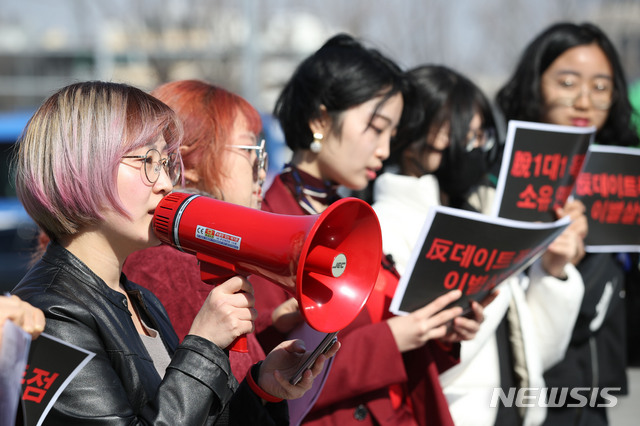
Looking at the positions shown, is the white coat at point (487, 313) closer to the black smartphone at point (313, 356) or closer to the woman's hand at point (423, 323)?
the woman's hand at point (423, 323)

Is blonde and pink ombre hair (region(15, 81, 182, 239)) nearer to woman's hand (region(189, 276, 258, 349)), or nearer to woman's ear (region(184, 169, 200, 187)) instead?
woman's hand (region(189, 276, 258, 349))

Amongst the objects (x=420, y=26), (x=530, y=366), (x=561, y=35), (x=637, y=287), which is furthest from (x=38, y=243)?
(x=420, y=26)

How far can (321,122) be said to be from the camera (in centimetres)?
Result: 297

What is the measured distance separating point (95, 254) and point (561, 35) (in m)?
2.87

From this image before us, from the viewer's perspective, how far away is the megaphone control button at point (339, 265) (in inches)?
71.0

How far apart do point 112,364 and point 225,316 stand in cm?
28

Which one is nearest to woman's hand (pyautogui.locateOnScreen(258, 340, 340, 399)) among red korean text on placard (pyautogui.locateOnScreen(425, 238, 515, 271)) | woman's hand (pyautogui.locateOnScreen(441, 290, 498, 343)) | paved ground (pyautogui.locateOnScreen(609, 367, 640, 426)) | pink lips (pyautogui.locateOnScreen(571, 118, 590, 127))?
red korean text on placard (pyautogui.locateOnScreen(425, 238, 515, 271))

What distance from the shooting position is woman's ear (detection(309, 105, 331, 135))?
9.71 ft

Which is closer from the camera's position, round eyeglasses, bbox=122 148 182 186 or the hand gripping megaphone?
the hand gripping megaphone

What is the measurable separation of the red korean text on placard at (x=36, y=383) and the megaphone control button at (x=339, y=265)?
0.70 metres

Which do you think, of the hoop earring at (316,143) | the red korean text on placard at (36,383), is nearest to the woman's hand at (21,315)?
the red korean text on placard at (36,383)

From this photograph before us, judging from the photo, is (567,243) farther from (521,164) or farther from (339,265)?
(339,265)

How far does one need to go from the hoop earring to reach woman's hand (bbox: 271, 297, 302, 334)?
0.70m

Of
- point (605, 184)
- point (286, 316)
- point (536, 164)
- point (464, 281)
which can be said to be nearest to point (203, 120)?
point (286, 316)
